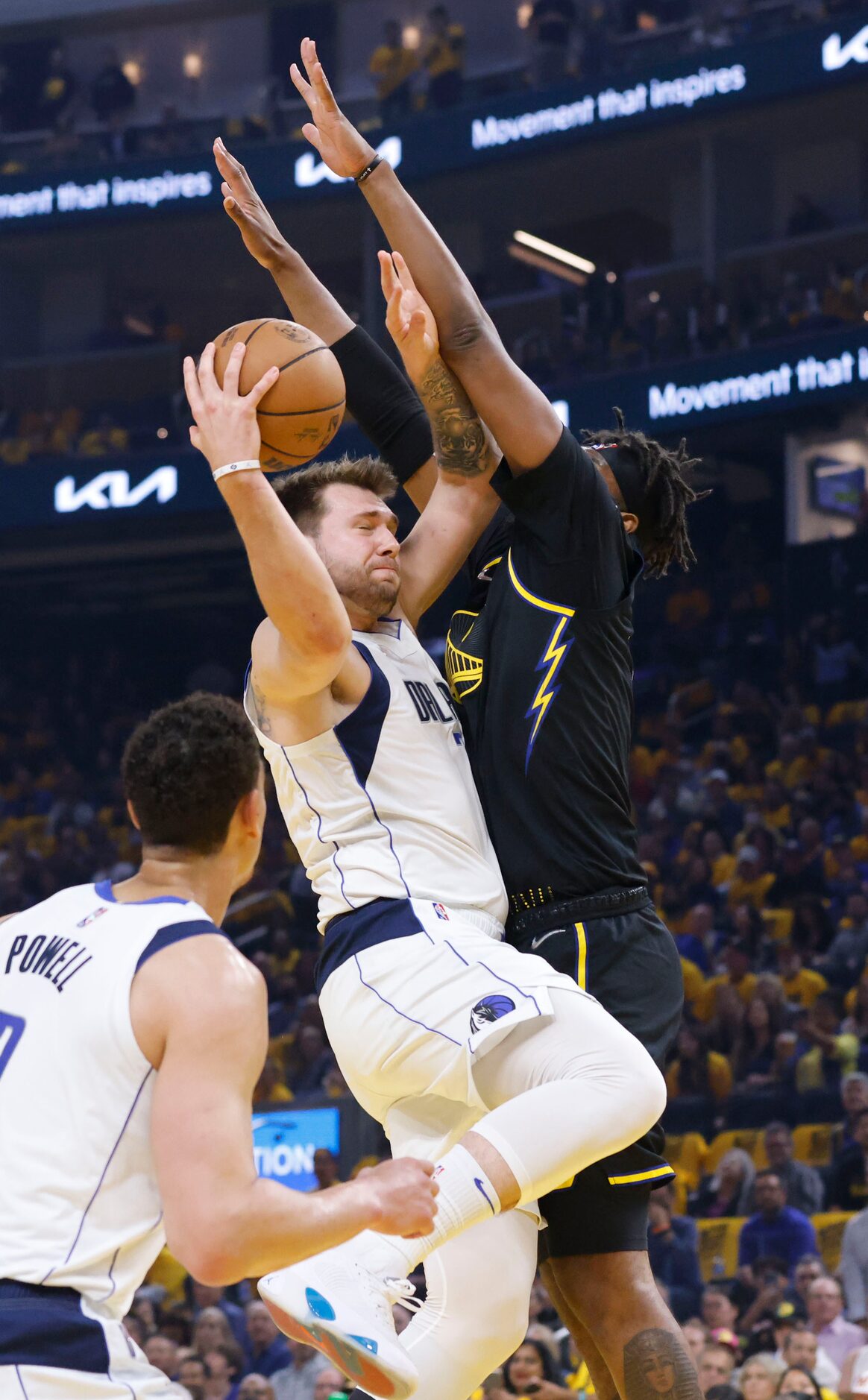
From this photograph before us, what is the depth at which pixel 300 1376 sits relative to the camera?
944 centimetres

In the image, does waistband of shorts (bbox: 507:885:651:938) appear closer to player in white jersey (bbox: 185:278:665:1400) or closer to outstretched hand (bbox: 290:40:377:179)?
player in white jersey (bbox: 185:278:665:1400)

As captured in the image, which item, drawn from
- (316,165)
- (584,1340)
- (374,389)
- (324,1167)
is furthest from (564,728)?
(316,165)

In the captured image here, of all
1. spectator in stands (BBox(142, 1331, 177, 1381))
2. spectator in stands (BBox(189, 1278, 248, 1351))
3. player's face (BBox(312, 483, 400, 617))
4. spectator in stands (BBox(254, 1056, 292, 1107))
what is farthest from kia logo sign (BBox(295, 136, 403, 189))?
player's face (BBox(312, 483, 400, 617))

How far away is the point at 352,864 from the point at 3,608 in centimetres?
2109

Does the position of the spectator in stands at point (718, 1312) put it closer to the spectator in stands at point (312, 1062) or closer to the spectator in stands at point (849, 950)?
the spectator in stands at point (849, 950)

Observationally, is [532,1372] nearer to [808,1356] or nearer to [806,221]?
[808,1356]

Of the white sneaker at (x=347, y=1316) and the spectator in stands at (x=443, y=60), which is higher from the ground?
the spectator in stands at (x=443, y=60)

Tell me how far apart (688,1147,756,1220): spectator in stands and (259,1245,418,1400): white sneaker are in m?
7.04

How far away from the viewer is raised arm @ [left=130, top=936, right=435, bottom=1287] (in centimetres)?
274

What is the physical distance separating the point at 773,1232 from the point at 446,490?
20.9 ft

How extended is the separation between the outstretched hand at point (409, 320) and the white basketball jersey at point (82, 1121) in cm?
186

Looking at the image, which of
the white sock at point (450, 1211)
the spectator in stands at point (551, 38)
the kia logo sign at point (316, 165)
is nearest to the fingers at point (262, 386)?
the white sock at point (450, 1211)

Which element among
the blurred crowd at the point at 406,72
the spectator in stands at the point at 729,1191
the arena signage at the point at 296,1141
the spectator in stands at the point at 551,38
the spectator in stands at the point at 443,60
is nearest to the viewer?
the spectator in stands at the point at 729,1191

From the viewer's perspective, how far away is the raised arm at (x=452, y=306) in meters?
4.19
